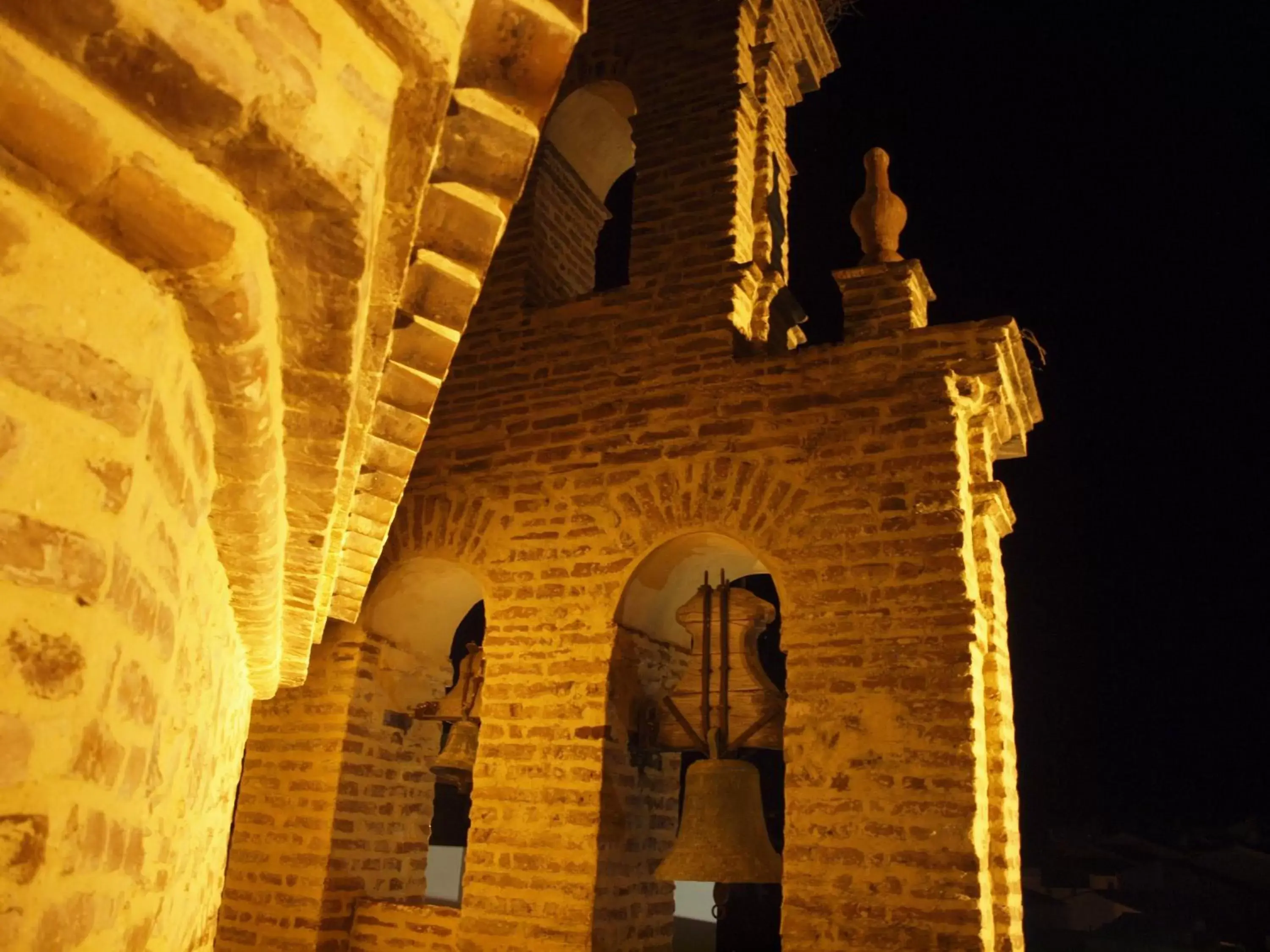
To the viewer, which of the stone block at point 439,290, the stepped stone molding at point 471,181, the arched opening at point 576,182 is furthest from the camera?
the arched opening at point 576,182

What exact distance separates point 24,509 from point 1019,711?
43.5 ft

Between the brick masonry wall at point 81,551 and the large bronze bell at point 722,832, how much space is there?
134 inches

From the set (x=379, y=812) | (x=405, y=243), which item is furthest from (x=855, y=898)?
(x=405, y=243)

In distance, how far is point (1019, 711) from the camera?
12.7 m

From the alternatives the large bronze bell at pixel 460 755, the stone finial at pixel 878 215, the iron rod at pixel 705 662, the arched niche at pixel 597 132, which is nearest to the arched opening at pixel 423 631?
the large bronze bell at pixel 460 755

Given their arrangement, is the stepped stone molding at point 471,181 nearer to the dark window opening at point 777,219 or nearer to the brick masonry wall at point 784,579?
the brick masonry wall at point 784,579

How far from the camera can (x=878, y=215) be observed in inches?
235

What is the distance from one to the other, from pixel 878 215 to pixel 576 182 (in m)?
2.76

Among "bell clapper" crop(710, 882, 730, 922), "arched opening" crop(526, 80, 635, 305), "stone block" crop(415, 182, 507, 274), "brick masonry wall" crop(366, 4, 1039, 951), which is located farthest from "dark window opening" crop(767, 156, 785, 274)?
"stone block" crop(415, 182, 507, 274)

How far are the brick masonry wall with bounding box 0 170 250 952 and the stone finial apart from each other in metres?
4.89

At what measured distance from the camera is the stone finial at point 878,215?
593 centimetres

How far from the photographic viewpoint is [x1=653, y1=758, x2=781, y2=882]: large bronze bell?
187 inches

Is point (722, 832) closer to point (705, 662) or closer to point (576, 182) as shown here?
point (705, 662)

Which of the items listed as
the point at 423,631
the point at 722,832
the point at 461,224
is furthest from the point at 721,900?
the point at 461,224
